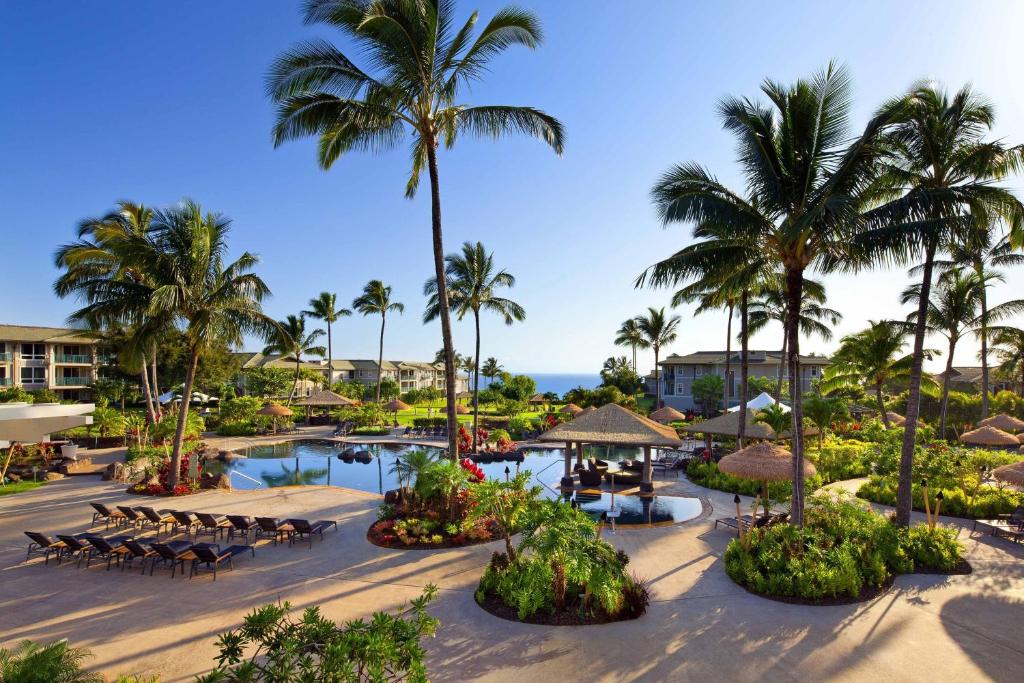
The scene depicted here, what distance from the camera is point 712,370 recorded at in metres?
56.3

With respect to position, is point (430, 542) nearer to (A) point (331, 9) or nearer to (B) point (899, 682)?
(B) point (899, 682)

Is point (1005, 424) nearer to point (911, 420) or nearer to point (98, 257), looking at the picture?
point (911, 420)

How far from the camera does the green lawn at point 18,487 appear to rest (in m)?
18.7

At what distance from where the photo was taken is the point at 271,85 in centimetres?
1357

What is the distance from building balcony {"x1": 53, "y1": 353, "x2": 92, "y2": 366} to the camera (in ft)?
168

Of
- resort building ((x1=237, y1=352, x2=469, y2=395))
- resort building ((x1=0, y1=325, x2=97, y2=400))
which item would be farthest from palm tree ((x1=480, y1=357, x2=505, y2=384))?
resort building ((x1=0, y1=325, x2=97, y2=400))

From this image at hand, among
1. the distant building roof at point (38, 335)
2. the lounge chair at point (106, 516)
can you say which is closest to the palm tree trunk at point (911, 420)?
the lounge chair at point (106, 516)

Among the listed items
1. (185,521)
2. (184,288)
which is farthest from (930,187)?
(184,288)

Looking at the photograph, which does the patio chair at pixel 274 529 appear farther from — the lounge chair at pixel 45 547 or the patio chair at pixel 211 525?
the lounge chair at pixel 45 547

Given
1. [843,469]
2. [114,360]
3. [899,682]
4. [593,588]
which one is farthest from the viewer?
[114,360]

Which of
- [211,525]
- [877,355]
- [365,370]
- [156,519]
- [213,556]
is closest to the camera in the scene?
[213,556]

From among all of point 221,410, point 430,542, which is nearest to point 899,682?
point 430,542

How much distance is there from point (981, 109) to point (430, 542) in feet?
53.4

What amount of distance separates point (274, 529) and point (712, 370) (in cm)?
5150
